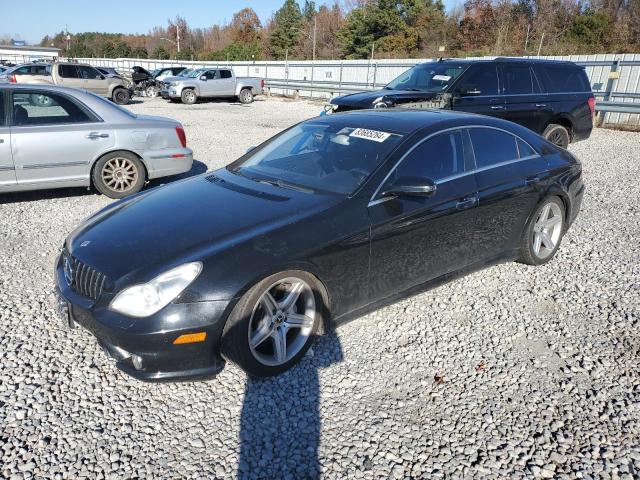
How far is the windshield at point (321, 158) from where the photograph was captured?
11.7 feet

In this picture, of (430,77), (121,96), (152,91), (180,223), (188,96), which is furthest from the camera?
(152,91)

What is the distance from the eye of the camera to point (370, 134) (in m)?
3.87

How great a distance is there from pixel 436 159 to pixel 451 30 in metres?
45.3

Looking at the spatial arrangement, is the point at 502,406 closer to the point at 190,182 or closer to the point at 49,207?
the point at 190,182

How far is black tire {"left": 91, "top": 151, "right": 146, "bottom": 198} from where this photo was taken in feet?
21.8

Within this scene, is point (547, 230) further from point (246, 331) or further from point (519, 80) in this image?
point (519, 80)

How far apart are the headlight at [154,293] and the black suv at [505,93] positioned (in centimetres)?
609

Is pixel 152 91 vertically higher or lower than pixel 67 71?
lower

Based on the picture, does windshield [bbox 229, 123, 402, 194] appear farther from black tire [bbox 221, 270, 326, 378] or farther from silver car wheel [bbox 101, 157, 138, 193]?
silver car wheel [bbox 101, 157, 138, 193]

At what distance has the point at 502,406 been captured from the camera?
2.88 m

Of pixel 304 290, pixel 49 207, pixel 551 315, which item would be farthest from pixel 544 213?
pixel 49 207

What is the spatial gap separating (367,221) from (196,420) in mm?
1584

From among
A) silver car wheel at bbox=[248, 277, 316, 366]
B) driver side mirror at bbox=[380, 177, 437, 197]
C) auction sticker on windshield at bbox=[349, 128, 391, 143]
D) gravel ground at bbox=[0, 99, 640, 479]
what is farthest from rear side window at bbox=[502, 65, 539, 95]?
silver car wheel at bbox=[248, 277, 316, 366]

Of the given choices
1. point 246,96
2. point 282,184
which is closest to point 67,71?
point 246,96
